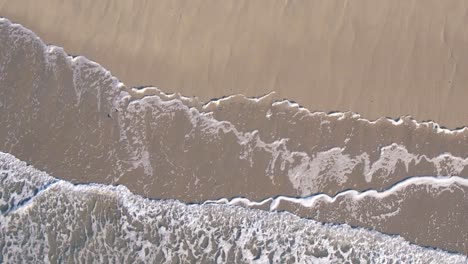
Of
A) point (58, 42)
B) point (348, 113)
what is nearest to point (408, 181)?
point (348, 113)

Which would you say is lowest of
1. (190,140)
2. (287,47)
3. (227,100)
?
(190,140)

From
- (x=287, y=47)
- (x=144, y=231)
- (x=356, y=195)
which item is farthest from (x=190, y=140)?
(x=356, y=195)

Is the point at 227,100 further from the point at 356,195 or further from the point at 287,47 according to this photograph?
the point at 356,195

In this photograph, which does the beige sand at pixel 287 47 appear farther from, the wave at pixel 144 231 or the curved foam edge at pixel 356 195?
the wave at pixel 144 231

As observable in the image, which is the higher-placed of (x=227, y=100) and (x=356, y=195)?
(x=227, y=100)

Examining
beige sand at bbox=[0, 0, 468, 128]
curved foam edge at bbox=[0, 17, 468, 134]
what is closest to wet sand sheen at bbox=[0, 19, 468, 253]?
curved foam edge at bbox=[0, 17, 468, 134]

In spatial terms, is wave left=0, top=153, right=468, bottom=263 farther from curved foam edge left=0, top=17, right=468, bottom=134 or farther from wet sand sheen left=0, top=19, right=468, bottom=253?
curved foam edge left=0, top=17, right=468, bottom=134

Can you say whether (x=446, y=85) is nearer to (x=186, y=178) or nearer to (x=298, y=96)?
(x=298, y=96)
